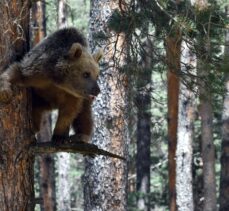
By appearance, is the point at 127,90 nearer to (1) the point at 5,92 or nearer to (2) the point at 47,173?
(1) the point at 5,92

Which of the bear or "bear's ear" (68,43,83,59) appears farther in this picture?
"bear's ear" (68,43,83,59)

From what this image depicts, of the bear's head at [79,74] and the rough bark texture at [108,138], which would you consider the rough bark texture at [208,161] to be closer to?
the rough bark texture at [108,138]

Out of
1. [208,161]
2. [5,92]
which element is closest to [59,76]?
[5,92]

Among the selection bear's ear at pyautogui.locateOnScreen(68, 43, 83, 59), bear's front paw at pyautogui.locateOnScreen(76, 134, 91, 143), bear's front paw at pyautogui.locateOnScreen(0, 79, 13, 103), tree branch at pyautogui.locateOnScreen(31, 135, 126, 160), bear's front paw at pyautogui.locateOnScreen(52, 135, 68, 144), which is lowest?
tree branch at pyautogui.locateOnScreen(31, 135, 126, 160)

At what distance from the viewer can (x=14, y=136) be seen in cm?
525

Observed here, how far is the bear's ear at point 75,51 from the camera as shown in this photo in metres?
5.45

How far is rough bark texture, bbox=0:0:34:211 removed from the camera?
17.0 feet

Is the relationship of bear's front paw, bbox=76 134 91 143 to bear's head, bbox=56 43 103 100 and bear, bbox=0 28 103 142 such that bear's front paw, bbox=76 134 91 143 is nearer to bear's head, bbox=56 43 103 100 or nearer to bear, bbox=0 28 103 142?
bear, bbox=0 28 103 142

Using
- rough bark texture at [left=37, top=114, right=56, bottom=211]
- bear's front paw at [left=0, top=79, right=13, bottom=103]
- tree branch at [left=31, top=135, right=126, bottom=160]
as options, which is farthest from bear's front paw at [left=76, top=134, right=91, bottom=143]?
rough bark texture at [left=37, top=114, right=56, bottom=211]

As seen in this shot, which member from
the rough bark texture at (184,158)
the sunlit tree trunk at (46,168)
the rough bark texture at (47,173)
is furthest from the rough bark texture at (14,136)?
the rough bark texture at (47,173)

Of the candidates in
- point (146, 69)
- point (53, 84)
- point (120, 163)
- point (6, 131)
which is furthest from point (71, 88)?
point (120, 163)

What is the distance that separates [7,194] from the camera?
5184mm

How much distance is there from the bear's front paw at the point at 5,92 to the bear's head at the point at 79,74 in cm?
54

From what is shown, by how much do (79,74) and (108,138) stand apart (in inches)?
142
